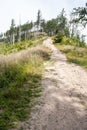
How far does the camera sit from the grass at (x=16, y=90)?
7.33 metres

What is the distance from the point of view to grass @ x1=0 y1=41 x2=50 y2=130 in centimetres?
733

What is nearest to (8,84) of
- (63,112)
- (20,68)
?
(20,68)

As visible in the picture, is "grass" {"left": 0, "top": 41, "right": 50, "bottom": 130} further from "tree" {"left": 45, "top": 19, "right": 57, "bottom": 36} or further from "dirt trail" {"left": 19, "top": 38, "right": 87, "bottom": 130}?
"tree" {"left": 45, "top": 19, "right": 57, "bottom": 36}

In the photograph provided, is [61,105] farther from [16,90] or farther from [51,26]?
[51,26]

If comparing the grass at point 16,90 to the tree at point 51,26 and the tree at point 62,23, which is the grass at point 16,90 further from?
the tree at point 51,26

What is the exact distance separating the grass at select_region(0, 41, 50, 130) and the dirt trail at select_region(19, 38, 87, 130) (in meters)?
0.30

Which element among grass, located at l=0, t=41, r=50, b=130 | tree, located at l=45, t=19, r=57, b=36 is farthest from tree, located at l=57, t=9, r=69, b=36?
grass, located at l=0, t=41, r=50, b=130

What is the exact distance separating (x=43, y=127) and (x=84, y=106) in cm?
200

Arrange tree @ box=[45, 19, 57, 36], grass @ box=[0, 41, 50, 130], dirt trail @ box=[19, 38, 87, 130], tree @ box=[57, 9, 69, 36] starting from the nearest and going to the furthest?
dirt trail @ box=[19, 38, 87, 130]
grass @ box=[0, 41, 50, 130]
tree @ box=[57, 9, 69, 36]
tree @ box=[45, 19, 57, 36]

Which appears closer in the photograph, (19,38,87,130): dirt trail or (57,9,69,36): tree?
(19,38,87,130): dirt trail

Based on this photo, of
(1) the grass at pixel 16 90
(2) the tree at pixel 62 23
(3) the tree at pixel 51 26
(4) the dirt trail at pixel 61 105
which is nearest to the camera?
(4) the dirt trail at pixel 61 105

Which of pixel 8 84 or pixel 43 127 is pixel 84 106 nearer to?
pixel 43 127

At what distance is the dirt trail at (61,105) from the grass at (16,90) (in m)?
0.30

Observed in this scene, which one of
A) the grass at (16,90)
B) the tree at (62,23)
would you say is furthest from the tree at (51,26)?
the grass at (16,90)
